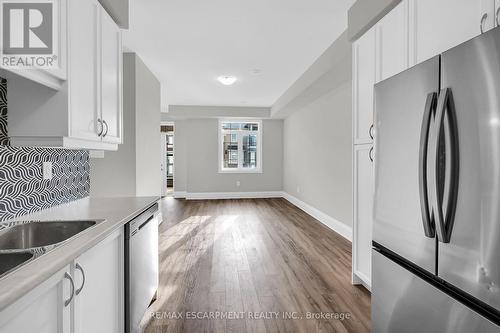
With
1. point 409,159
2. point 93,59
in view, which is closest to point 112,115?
point 93,59

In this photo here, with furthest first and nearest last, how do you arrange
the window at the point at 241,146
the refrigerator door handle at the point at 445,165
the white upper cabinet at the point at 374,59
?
1. the window at the point at 241,146
2. the white upper cabinet at the point at 374,59
3. the refrigerator door handle at the point at 445,165

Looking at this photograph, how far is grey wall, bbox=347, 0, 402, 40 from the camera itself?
2139mm

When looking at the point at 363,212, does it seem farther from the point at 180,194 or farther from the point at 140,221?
the point at 180,194

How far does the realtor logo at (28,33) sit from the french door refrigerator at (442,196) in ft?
5.93

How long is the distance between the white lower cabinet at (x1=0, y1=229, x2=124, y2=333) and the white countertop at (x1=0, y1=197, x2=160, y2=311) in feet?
0.17

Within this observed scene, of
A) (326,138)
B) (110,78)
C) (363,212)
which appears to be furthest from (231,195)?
(110,78)

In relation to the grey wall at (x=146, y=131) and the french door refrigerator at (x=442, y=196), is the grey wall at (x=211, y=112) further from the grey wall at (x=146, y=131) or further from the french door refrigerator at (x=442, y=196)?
the french door refrigerator at (x=442, y=196)

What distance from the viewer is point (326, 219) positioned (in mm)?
5090

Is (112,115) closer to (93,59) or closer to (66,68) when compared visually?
(93,59)

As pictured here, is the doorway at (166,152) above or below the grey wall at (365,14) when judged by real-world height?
below

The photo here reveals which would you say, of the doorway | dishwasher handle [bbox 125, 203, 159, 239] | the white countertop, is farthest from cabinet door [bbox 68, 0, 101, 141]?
the doorway

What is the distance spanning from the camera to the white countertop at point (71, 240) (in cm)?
81

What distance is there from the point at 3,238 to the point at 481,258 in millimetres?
2050

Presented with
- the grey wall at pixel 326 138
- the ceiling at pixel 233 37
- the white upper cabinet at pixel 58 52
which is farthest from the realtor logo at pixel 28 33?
the grey wall at pixel 326 138
